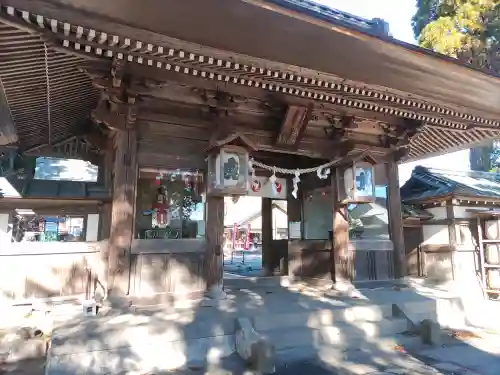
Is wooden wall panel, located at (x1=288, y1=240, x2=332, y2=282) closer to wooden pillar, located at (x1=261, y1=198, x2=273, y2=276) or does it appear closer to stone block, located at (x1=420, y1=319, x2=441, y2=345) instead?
wooden pillar, located at (x1=261, y1=198, x2=273, y2=276)

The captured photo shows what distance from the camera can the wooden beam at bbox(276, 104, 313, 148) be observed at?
20.9ft

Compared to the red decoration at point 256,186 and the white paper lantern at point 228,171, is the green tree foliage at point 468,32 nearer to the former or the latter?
the red decoration at point 256,186

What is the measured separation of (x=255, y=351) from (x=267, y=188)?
5244 mm

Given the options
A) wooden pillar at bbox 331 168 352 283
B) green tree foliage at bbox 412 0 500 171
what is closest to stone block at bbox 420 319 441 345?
wooden pillar at bbox 331 168 352 283

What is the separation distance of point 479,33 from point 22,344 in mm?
15196

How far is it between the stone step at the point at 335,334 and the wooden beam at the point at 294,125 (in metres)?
3.47

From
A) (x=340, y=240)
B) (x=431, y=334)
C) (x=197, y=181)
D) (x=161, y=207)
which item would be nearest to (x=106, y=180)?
(x=161, y=207)

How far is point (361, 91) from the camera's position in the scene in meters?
6.00

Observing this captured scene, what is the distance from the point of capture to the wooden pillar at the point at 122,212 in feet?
17.1

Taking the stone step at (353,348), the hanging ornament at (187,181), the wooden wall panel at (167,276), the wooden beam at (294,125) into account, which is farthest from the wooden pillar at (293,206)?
the stone step at (353,348)

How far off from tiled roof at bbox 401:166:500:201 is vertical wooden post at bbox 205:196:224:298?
6745 mm

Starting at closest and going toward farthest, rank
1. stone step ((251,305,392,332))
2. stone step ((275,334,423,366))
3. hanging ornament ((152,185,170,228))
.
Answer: stone step ((275,334,423,366)) < stone step ((251,305,392,332)) < hanging ornament ((152,185,170,228))

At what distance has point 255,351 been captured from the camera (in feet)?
13.8

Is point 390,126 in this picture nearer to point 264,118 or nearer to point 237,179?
point 264,118
